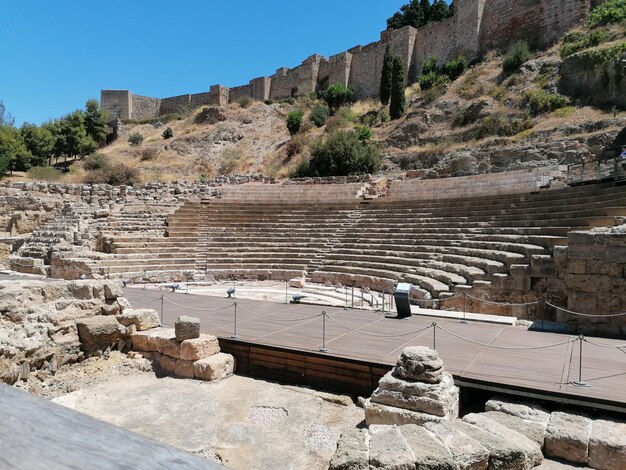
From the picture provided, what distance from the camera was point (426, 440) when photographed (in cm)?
351

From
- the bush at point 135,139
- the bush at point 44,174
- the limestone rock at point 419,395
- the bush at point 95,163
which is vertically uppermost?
the bush at point 135,139

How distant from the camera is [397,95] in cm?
3347

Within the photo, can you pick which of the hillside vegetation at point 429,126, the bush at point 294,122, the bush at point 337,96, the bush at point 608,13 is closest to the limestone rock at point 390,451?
the hillside vegetation at point 429,126

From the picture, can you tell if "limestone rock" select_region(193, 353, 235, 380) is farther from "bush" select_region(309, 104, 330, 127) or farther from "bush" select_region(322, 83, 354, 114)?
"bush" select_region(322, 83, 354, 114)

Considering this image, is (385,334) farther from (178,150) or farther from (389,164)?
(178,150)

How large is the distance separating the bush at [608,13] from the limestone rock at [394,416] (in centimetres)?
3076

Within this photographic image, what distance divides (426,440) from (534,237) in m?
8.45

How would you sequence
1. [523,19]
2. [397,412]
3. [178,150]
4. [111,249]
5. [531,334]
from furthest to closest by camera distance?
[178,150]
[523,19]
[111,249]
[531,334]
[397,412]

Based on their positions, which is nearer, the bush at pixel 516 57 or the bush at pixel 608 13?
the bush at pixel 608 13

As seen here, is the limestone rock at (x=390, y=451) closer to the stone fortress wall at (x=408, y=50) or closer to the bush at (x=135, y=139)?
the stone fortress wall at (x=408, y=50)

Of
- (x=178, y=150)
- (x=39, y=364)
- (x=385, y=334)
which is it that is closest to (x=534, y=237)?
(x=385, y=334)

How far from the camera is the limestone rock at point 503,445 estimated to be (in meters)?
3.65

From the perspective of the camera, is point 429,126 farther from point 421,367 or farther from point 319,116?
point 421,367

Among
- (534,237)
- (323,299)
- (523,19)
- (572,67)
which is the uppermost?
(523,19)
